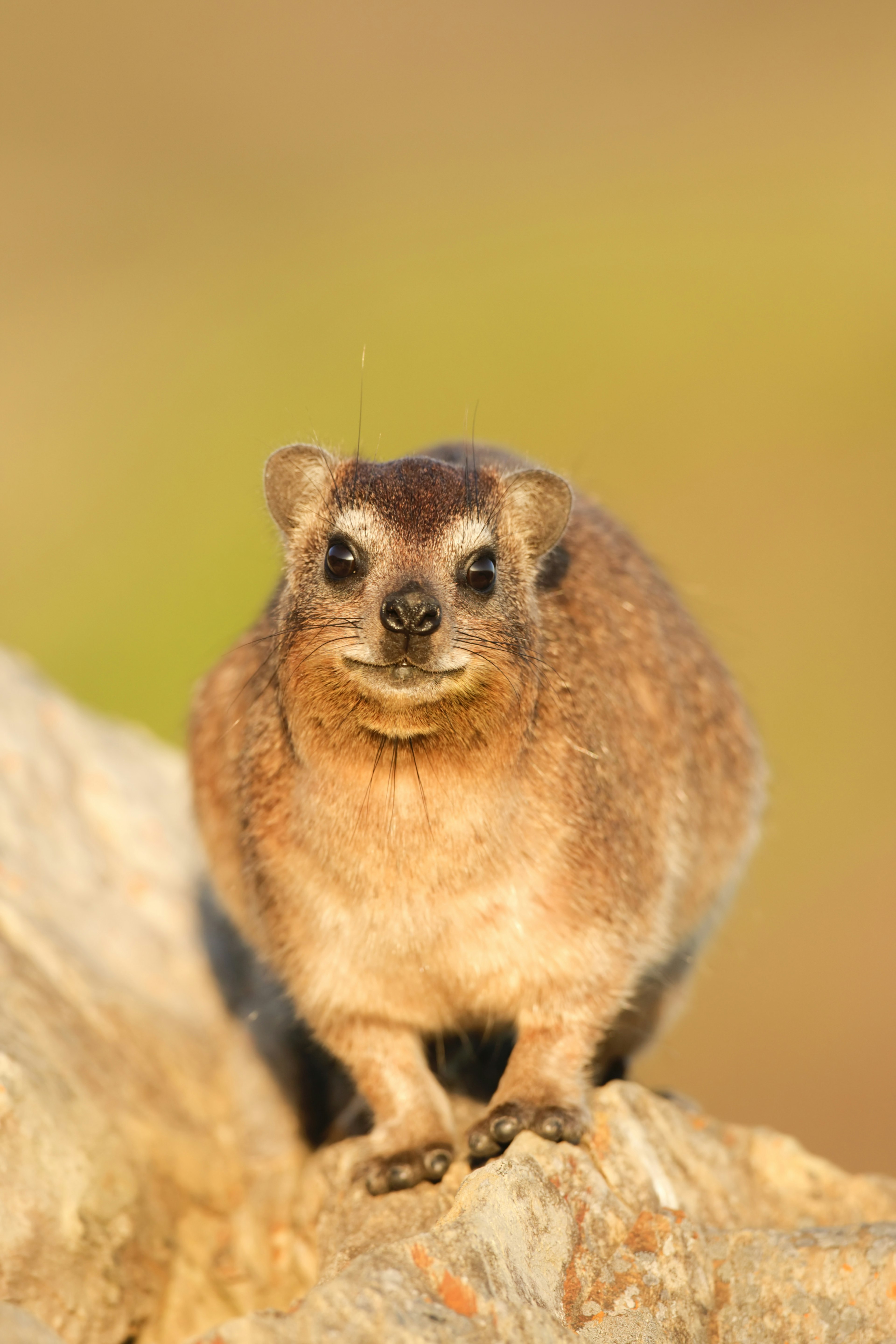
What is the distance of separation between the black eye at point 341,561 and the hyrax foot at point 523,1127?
2389mm

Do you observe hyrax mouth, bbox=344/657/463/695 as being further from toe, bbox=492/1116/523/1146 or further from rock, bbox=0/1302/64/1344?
rock, bbox=0/1302/64/1344

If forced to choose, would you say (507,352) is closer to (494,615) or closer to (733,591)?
(733,591)

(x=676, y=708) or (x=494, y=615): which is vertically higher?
(x=494, y=615)

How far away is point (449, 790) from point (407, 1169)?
5.47ft

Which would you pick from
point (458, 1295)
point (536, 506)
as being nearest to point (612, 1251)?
point (458, 1295)

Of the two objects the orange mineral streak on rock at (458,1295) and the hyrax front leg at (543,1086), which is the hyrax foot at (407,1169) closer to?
the hyrax front leg at (543,1086)

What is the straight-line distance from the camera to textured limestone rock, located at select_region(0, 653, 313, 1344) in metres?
6.34

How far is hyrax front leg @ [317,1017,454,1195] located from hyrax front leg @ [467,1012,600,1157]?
225 mm

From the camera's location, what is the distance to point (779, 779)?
69.0 feet

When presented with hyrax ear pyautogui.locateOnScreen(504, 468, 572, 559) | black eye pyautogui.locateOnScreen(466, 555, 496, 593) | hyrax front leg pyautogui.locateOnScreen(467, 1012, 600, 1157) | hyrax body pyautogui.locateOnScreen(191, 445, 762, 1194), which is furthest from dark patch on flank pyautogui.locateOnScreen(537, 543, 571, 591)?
hyrax front leg pyautogui.locateOnScreen(467, 1012, 600, 1157)

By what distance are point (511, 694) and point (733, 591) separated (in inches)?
728

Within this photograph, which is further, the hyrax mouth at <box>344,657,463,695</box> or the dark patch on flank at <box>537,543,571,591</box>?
the dark patch on flank at <box>537,543,571,591</box>

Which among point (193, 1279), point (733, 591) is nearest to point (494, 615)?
point (193, 1279)

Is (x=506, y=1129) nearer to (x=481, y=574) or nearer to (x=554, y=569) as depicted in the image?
(x=481, y=574)
